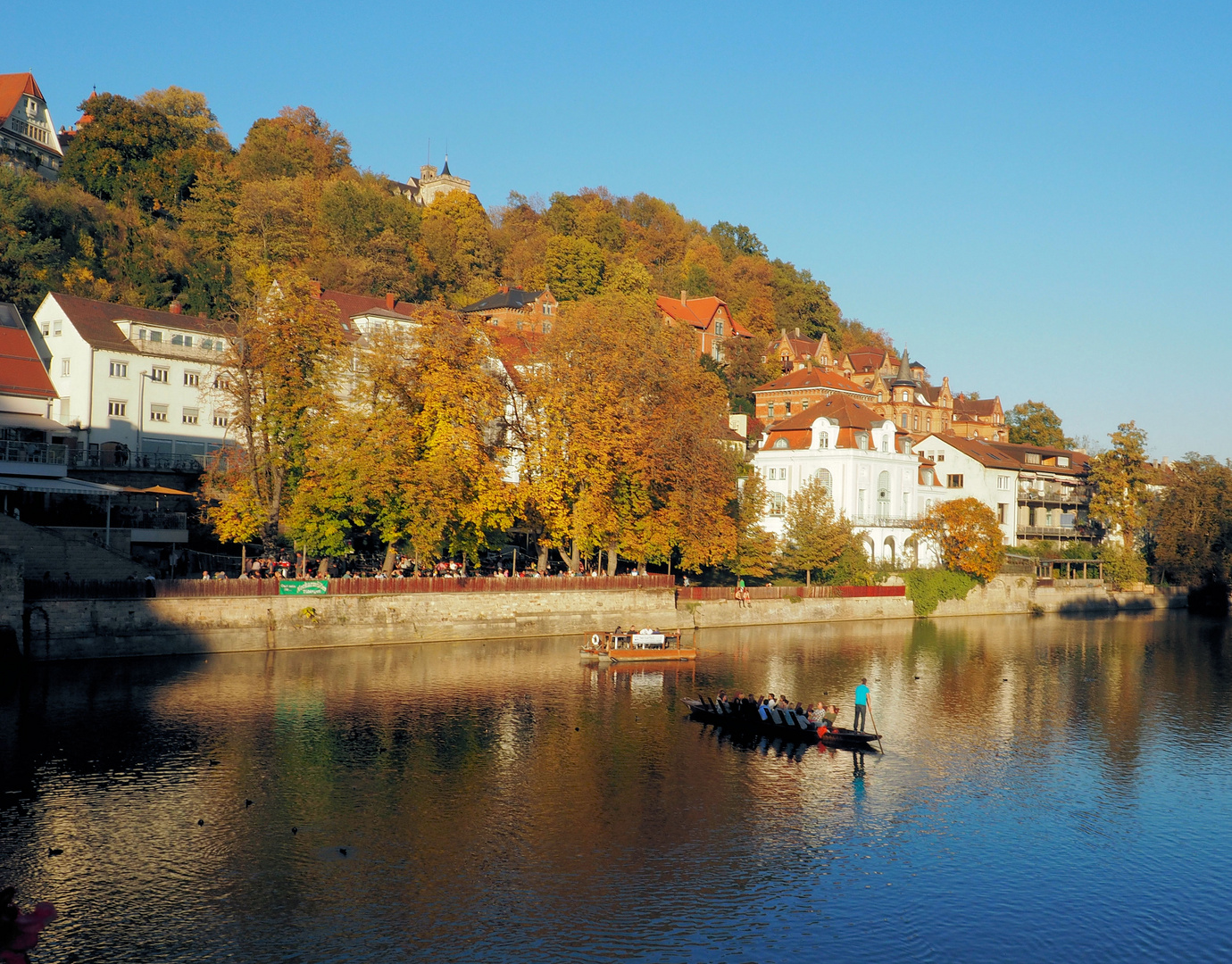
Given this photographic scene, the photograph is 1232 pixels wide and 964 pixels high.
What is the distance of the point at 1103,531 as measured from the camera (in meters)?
101

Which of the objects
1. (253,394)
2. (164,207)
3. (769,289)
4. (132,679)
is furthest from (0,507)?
(769,289)

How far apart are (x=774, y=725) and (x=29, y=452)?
39.2 metres

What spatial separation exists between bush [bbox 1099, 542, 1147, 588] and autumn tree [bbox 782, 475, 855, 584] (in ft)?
105

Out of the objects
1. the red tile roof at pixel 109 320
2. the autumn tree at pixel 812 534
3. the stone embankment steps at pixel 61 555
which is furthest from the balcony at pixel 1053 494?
the stone embankment steps at pixel 61 555

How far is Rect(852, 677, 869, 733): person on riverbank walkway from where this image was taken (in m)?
34.7

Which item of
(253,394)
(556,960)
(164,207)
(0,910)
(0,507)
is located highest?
(164,207)

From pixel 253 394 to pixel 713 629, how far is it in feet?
101

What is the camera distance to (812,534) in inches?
2923

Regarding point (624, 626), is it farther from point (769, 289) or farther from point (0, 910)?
point (769, 289)

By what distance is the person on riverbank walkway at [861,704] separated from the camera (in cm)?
3466

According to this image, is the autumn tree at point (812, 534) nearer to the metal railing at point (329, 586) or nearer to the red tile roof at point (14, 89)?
the metal railing at point (329, 586)

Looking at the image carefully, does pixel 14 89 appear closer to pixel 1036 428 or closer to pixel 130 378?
pixel 130 378

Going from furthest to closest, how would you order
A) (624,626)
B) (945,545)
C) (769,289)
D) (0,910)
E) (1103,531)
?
(769,289), (1103,531), (945,545), (624,626), (0,910)

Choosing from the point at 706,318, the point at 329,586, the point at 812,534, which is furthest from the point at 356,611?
the point at 706,318
